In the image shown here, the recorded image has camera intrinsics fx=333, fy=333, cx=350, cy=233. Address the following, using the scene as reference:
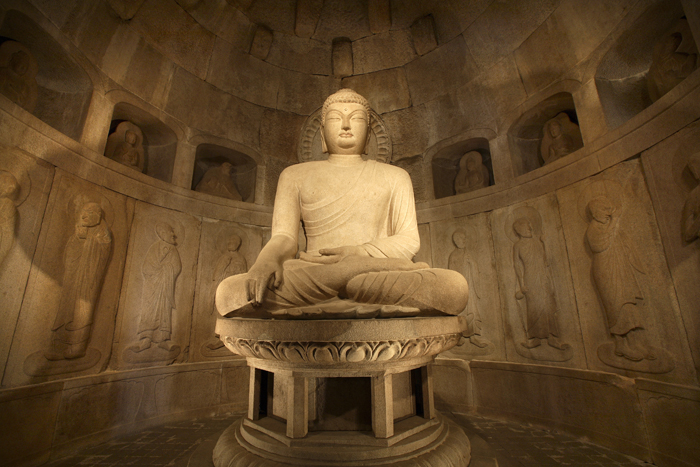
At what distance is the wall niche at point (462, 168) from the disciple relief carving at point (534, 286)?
4.08 feet

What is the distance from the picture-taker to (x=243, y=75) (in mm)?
5430

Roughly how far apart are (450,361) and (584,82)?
393 cm

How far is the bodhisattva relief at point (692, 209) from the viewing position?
272cm

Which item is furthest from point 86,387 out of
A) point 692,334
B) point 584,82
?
point 584,82

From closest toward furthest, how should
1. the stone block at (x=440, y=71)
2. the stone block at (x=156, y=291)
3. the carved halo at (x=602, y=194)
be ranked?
the carved halo at (x=602, y=194)
the stone block at (x=156, y=291)
the stone block at (x=440, y=71)

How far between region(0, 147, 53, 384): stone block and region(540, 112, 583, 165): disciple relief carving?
601 centimetres

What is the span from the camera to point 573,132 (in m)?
4.52

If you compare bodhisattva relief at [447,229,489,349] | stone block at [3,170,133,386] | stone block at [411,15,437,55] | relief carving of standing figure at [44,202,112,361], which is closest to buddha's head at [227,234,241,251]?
stone block at [3,170,133,386]

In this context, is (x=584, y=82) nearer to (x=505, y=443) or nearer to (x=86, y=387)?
(x=505, y=443)

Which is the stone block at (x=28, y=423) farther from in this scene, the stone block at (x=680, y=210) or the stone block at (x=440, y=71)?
the stone block at (x=440, y=71)

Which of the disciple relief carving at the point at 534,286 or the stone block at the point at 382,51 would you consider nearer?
the disciple relief carving at the point at 534,286

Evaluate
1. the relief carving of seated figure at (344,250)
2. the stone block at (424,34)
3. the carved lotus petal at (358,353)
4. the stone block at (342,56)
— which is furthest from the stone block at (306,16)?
the carved lotus petal at (358,353)

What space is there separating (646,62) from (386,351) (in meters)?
4.55

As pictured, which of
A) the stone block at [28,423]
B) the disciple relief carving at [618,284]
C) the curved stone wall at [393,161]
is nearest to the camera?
the stone block at [28,423]
